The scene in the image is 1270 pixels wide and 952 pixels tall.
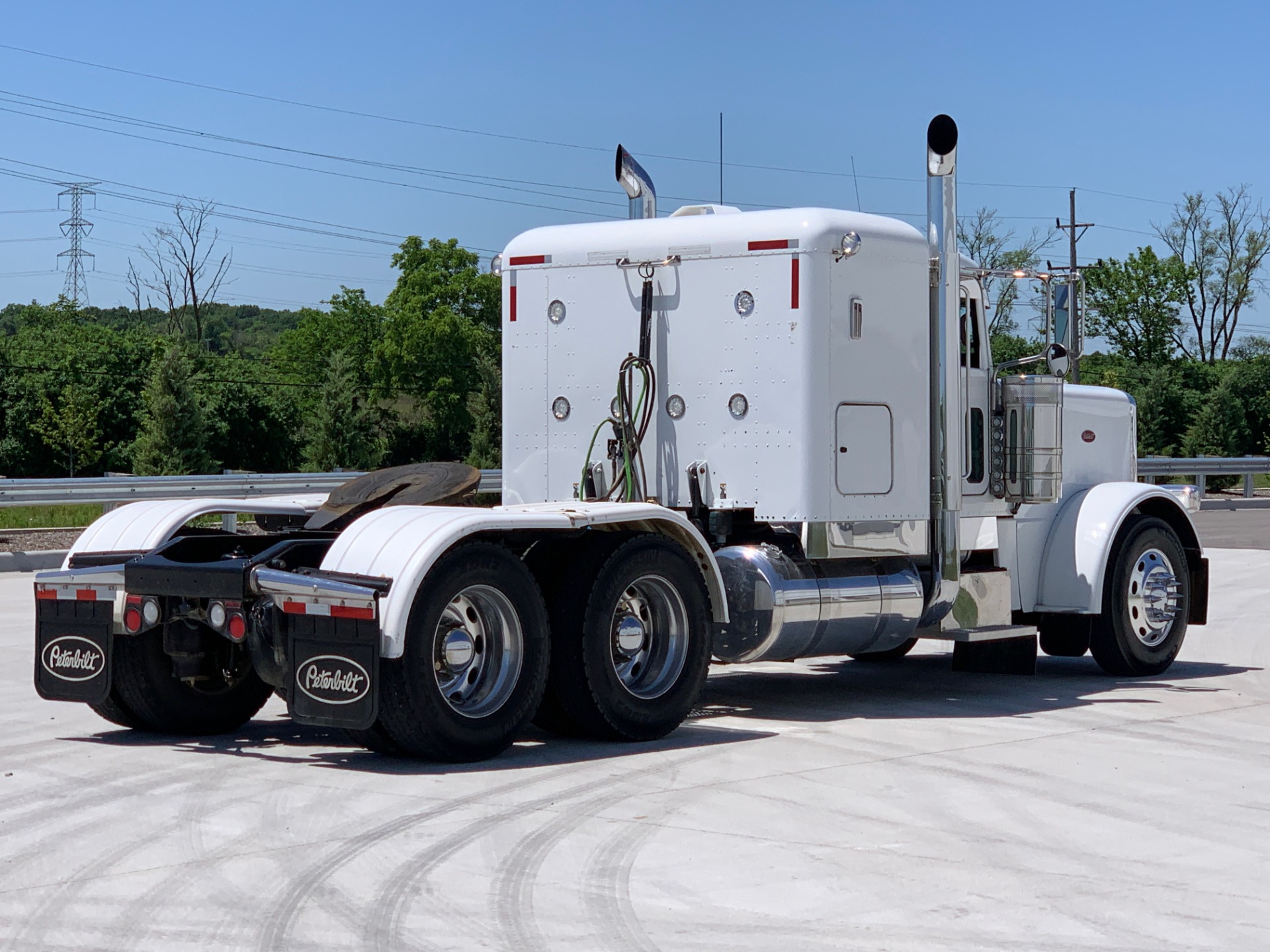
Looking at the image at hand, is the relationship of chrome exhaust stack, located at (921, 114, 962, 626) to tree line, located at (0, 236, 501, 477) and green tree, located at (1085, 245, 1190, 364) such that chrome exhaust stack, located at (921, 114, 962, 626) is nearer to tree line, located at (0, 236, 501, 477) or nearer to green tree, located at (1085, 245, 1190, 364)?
tree line, located at (0, 236, 501, 477)

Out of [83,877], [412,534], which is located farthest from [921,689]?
[83,877]

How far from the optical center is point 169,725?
8586 mm

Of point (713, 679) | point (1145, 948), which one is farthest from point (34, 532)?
point (1145, 948)

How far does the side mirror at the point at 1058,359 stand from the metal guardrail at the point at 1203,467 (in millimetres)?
20975

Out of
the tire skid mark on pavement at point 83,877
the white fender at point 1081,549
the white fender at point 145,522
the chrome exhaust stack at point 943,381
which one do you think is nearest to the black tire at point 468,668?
the tire skid mark on pavement at point 83,877

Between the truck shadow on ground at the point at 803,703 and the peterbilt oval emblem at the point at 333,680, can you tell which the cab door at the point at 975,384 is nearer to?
the truck shadow on ground at the point at 803,703

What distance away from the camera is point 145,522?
28.3 feet

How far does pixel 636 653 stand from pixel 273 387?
70043mm

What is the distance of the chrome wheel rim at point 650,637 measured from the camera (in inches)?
337

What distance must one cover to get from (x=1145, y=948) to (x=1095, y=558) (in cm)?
620

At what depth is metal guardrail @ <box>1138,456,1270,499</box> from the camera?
32.9 m

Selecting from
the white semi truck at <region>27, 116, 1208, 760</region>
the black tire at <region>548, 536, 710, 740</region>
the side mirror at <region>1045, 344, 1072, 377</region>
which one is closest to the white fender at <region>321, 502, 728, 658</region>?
the white semi truck at <region>27, 116, 1208, 760</region>

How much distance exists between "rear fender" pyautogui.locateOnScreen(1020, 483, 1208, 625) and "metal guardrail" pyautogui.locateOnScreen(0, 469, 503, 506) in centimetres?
933

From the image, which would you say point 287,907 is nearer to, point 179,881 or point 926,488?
point 179,881
